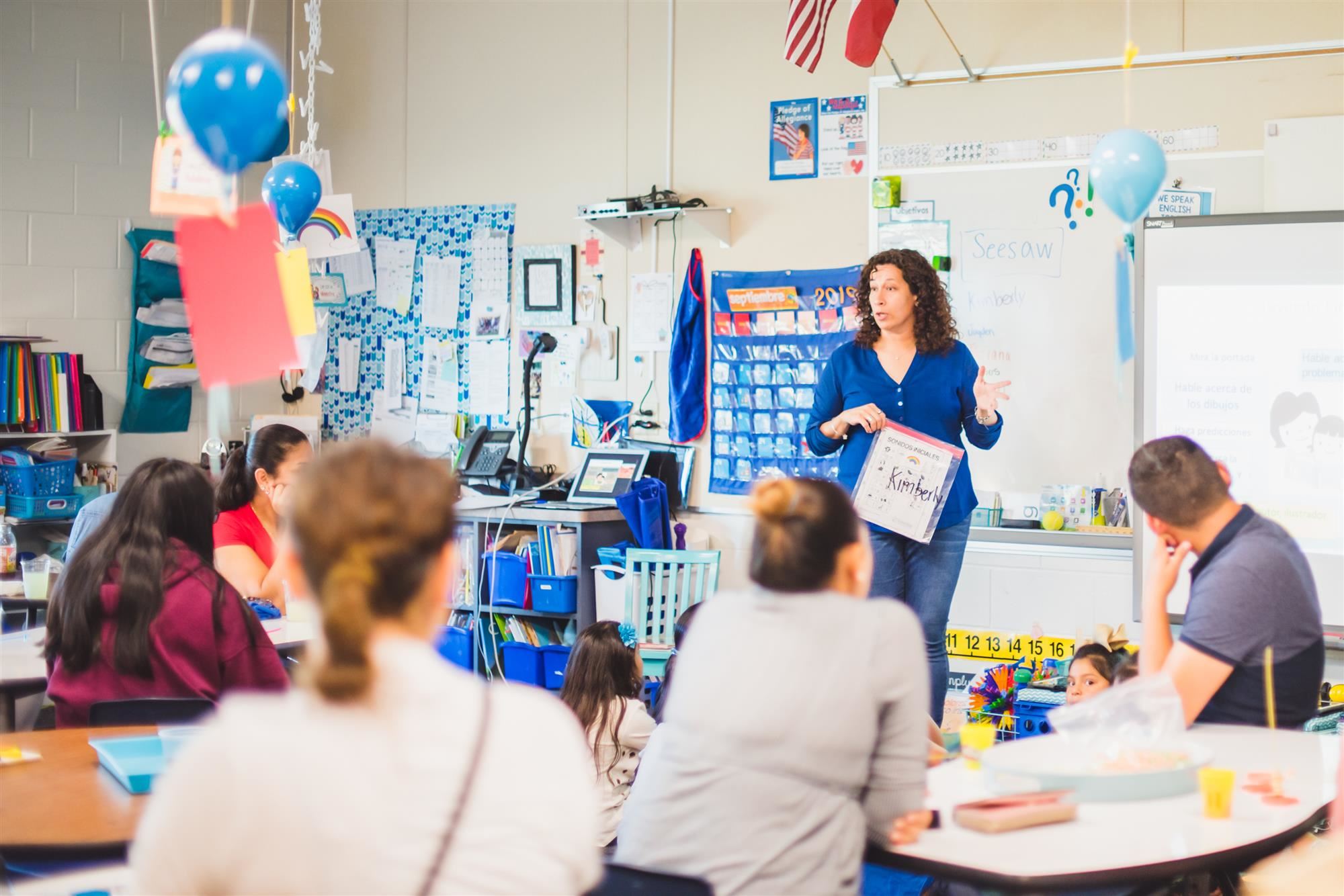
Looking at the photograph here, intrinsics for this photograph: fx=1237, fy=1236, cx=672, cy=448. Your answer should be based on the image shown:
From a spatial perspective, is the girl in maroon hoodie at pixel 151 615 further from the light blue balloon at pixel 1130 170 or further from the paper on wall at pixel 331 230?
the paper on wall at pixel 331 230

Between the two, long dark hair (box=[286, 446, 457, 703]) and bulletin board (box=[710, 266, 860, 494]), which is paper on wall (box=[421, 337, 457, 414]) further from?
long dark hair (box=[286, 446, 457, 703])

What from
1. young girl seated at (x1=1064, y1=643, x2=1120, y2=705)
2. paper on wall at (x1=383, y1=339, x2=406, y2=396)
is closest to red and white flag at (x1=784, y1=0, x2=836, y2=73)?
young girl seated at (x1=1064, y1=643, x2=1120, y2=705)

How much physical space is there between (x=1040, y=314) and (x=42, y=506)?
386cm

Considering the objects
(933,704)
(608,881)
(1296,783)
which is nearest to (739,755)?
(608,881)

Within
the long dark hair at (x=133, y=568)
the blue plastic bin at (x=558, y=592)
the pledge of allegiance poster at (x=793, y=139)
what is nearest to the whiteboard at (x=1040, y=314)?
the pledge of allegiance poster at (x=793, y=139)

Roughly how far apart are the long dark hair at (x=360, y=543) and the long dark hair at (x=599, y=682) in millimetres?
1600

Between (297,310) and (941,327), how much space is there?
1847 mm

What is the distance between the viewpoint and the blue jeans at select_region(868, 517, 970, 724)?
3.35 meters

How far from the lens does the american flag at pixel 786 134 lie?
4961 mm

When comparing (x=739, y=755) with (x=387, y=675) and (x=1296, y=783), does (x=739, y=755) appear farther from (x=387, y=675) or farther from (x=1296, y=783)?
(x=1296, y=783)

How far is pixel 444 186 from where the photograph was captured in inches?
224

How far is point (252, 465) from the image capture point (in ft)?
11.0

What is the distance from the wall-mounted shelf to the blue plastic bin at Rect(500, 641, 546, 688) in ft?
5.72

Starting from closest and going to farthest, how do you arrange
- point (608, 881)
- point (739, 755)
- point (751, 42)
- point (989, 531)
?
point (608, 881), point (739, 755), point (989, 531), point (751, 42)
